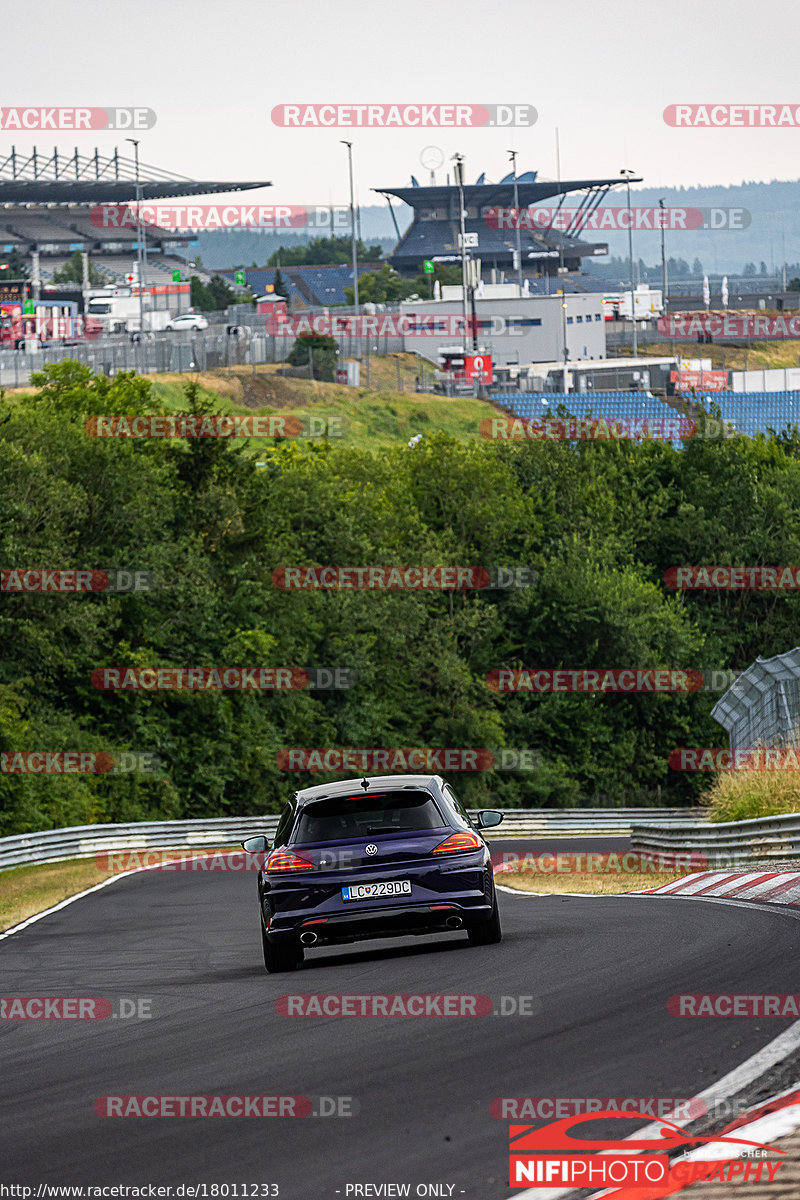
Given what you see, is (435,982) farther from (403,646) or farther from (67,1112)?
(403,646)

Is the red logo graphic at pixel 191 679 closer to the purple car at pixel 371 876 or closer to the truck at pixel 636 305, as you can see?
the purple car at pixel 371 876

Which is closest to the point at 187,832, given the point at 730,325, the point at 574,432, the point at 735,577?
the point at 735,577

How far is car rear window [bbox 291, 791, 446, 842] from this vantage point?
1110 centimetres

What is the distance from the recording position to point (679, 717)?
2295 inches

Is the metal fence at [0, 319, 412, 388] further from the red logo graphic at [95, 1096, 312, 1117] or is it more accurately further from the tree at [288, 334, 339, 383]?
the red logo graphic at [95, 1096, 312, 1117]

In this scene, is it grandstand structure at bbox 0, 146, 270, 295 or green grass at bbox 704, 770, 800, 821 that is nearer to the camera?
green grass at bbox 704, 770, 800, 821

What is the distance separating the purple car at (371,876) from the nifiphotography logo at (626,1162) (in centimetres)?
495

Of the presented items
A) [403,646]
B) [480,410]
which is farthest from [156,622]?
[480,410]

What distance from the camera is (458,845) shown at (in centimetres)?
1101

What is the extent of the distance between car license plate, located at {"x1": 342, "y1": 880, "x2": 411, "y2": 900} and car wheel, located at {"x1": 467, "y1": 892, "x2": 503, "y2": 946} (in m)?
0.69

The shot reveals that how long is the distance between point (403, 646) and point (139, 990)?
4229 centimetres

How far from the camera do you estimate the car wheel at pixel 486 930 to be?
11.2m

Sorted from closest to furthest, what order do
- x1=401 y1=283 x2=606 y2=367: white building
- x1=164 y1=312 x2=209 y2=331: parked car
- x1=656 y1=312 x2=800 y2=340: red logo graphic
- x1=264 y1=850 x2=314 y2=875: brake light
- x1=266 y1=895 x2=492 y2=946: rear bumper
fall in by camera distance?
x1=266 y1=895 x2=492 y2=946: rear bumper, x1=264 y1=850 x2=314 y2=875: brake light, x1=164 y1=312 x2=209 y2=331: parked car, x1=401 y1=283 x2=606 y2=367: white building, x1=656 y1=312 x2=800 y2=340: red logo graphic

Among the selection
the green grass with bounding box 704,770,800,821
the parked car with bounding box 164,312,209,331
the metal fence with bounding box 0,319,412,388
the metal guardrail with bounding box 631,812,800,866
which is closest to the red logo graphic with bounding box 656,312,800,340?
the metal fence with bounding box 0,319,412,388
